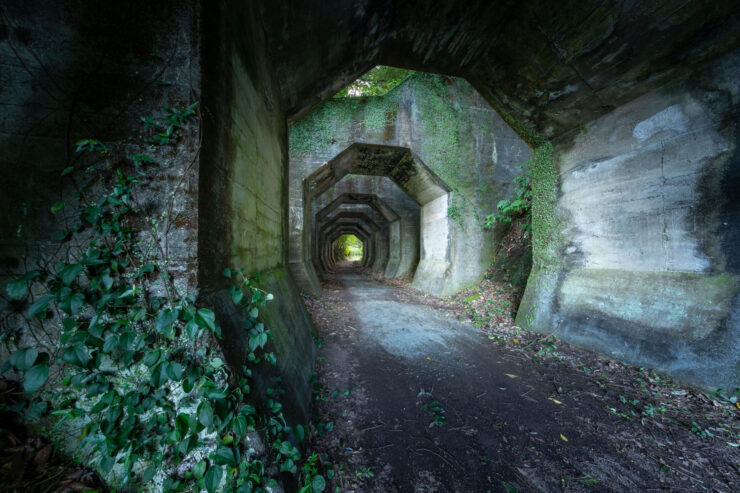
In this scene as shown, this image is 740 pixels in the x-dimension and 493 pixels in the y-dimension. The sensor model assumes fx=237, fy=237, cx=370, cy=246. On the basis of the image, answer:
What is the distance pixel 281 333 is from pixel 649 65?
237 inches

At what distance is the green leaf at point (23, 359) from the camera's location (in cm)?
119

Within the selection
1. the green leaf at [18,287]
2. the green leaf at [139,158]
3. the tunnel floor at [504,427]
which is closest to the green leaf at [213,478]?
the tunnel floor at [504,427]

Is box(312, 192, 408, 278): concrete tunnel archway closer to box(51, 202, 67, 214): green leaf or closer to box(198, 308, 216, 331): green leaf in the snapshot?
box(51, 202, 67, 214): green leaf

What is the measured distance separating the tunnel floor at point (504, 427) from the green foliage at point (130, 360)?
964 mm

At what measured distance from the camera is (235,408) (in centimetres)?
149

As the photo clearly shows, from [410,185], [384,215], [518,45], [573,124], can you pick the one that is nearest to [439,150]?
[410,185]

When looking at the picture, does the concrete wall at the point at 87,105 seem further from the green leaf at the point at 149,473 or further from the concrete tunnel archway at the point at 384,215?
the concrete tunnel archway at the point at 384,215

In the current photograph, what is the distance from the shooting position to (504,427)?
93.9 inches

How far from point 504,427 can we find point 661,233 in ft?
12.1

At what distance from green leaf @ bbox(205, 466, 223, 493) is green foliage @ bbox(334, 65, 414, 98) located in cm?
1109

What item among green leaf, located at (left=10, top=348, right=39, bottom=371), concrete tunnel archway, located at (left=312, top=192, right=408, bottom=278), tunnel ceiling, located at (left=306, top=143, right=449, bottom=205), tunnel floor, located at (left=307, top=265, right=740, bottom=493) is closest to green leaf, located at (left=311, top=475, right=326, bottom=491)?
tunnel floor, located at (left=307, top=265, right=740, bottom=493)

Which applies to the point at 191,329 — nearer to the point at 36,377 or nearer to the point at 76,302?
the point at 76,302

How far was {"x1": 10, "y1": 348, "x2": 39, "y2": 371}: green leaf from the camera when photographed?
119 centimetres

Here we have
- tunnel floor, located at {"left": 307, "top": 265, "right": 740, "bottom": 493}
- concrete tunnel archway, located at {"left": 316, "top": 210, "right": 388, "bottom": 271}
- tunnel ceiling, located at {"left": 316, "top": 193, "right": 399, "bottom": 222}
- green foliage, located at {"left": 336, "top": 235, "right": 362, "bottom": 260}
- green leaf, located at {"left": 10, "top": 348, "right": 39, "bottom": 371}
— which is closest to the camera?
green leaf, located at {"left": 10, "top": 348, "right": 39, "bottom": 371}
